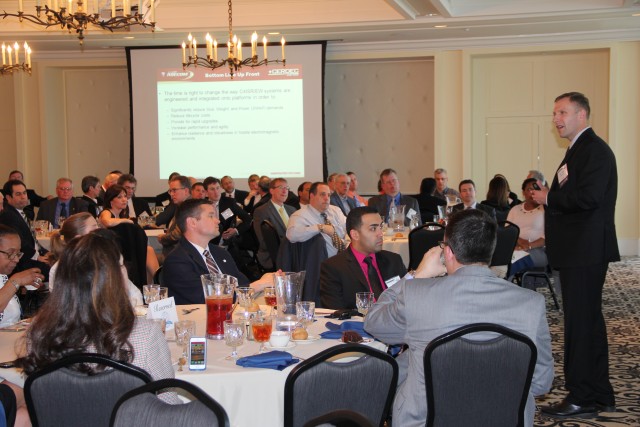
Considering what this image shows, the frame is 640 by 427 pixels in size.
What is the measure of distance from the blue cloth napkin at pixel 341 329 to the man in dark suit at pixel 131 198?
213 inches

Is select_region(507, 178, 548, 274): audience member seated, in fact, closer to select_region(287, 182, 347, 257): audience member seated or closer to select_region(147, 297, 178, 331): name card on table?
select_region(287, 182, 347, 257): audience member seated

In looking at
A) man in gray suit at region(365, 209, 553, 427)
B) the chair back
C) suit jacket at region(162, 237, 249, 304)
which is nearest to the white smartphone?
man in gray suit at region(365, 209, 553, 427)

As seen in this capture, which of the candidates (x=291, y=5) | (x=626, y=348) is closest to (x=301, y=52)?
(x=291, y=5)

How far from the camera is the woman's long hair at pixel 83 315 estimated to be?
258 centimetres

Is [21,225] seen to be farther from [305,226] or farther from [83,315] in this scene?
[83,315]

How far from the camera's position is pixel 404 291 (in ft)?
9.27

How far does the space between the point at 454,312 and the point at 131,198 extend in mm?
7938

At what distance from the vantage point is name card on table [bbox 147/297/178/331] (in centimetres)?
355

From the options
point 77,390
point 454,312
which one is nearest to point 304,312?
point 454,312

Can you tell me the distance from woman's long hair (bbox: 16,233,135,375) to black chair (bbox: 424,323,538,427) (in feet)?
3.40

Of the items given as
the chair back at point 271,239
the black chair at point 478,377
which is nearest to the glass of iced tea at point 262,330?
the black chair at point 478,377

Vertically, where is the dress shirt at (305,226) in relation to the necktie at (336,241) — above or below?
above

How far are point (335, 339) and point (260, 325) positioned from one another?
350 mm

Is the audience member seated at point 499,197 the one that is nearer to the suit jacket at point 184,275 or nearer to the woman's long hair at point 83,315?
the suit jacket at point 184,275
